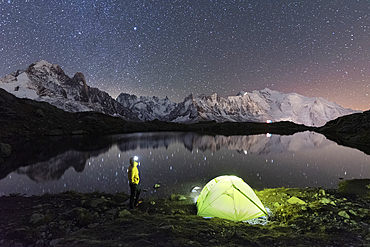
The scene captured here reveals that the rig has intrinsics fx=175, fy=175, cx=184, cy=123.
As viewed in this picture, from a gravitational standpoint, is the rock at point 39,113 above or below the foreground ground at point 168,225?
above

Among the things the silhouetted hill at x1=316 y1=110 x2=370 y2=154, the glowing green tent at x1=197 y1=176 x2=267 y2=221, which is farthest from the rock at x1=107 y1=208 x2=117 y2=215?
the silhouetted hill at x1=316 y1=110 x2=370 y2=154

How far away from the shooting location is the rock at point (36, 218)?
778 centimetres

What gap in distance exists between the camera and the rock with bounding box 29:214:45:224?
25.5 feet

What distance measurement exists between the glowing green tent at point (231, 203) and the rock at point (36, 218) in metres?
7.49

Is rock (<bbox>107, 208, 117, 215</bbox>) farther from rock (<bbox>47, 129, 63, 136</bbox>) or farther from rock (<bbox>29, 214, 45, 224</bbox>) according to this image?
rock (<bbox>47, 129, 63, 136</bbox>)

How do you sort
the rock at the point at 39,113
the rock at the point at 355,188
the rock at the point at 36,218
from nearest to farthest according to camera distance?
the rock at the point at 36,218
the rock at the point at 355,188
the rock at the point at 39,113

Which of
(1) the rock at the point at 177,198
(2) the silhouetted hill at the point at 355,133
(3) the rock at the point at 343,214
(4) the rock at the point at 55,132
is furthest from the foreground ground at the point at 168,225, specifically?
(4) the rock at the point at 55,132

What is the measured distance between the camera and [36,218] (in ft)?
26.1

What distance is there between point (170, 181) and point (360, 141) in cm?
5993

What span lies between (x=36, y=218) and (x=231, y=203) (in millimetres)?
9202

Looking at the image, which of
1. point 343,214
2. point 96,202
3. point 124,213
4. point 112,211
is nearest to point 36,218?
point 96,202

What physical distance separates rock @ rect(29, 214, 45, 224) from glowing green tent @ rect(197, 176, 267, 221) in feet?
24.6

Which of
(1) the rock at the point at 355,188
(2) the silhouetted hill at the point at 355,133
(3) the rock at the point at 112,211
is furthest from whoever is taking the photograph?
(2) the silhouetted hill at the point at 355,133

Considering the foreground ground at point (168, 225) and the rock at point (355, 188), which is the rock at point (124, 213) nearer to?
the foreground ground at point (168, 225)
